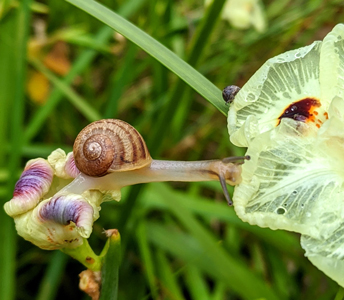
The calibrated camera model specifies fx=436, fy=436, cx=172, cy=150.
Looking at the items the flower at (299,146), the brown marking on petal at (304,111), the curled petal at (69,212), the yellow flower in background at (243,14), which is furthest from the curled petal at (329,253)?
the yellow flower in background at (243,14)

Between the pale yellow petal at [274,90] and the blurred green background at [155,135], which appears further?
the blurred green background at [155,135]

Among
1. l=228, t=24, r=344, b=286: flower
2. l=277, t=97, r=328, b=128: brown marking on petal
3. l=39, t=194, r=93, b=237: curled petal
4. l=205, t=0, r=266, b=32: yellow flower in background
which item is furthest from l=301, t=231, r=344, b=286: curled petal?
l=205, t=0, r=266, b=32: yellow flower in background

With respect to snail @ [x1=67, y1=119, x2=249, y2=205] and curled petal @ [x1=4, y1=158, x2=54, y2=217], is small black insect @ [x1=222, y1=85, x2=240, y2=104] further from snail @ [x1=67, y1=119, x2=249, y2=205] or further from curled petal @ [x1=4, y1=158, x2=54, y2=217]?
curled petal @ [x1=4, y1=158, x2=54, y2=217]

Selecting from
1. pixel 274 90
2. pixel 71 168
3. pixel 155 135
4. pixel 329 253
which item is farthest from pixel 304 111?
pixel 155 135

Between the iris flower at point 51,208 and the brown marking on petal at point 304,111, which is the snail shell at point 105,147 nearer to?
the iris flower at point 51,208

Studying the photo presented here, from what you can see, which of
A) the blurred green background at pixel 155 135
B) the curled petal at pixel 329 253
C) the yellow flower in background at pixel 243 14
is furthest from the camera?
the yellow flower in background at pixel 243 14

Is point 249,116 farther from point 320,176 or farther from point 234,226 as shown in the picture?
point 234,226

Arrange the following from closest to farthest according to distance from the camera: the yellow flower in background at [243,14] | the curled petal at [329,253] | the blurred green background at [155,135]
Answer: the curled petal at [329,253] → the blurred green background at [155,135] → the yellow flower in background at [243,14]
